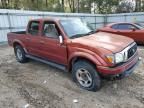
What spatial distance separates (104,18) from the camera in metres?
21.7

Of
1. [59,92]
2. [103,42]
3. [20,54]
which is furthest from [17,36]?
[103,42]

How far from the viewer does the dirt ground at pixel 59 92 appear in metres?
3.83

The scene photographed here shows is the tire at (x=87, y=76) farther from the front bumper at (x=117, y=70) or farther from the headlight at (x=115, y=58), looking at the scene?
the headlight at (x=115, y=58)

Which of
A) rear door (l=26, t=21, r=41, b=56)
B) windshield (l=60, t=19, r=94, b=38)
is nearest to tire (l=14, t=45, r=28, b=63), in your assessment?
rear door (l=26, t=21, r=41, b=56)

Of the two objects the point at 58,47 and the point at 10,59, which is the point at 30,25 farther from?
the point at 10,59

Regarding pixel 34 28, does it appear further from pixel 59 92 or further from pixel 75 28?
pixel 59 92

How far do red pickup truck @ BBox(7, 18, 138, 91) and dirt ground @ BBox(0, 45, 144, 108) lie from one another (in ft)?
1.14

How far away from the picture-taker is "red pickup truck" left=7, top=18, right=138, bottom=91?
12.7 feet

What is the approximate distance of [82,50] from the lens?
4188mm

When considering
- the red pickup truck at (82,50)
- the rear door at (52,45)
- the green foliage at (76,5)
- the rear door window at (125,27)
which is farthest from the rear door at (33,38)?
the green foliage at (76,5)

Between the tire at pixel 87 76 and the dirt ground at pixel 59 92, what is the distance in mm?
136

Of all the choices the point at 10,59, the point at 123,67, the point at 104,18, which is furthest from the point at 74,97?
the point at 104,18

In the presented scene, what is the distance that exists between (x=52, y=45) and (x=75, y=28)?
814 millimetres

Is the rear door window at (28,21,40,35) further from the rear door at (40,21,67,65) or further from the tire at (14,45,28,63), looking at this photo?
the tire at (14,45,28,63)
